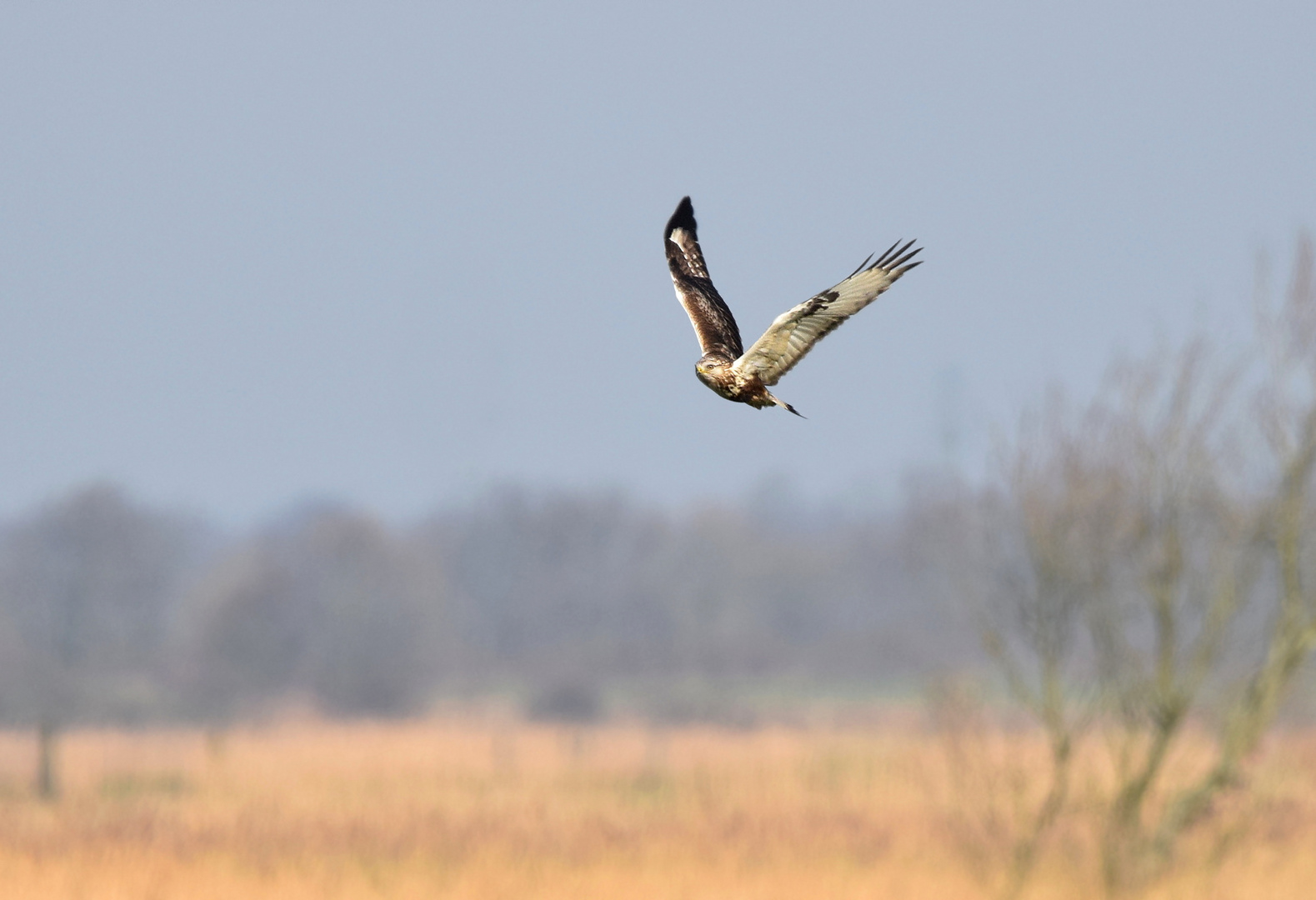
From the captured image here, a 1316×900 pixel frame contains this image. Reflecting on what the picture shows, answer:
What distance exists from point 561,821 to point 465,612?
4473 centimetres

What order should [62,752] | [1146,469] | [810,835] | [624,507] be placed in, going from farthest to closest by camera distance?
[624,507] < [62,752] < [810,835] < [1146,469]

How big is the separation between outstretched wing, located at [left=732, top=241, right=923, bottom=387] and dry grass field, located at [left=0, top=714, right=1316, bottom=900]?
7.43m

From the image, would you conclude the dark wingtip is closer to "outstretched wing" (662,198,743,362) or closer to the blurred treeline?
"outstretched wing" (662,198,743,362)

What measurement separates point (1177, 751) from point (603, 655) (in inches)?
1334

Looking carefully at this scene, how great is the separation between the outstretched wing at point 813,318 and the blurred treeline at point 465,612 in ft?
33.6

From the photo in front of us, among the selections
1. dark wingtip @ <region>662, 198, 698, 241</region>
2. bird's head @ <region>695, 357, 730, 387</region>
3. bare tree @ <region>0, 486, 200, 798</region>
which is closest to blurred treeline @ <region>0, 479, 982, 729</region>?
bare tree @ <region>0, 486, 200, 798</region>

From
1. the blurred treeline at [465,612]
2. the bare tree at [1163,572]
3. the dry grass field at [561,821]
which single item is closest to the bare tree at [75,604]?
the blurred treeline at [465,612]

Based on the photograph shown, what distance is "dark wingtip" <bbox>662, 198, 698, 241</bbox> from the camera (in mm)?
7074

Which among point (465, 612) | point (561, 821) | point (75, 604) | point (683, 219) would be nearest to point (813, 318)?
point (683, 219)

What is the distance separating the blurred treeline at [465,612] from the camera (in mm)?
25094

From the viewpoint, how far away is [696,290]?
226 inches

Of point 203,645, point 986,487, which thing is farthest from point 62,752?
point 986,487

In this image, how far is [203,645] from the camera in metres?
29.2

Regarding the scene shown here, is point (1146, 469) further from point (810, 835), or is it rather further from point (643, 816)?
point (643, 816)
